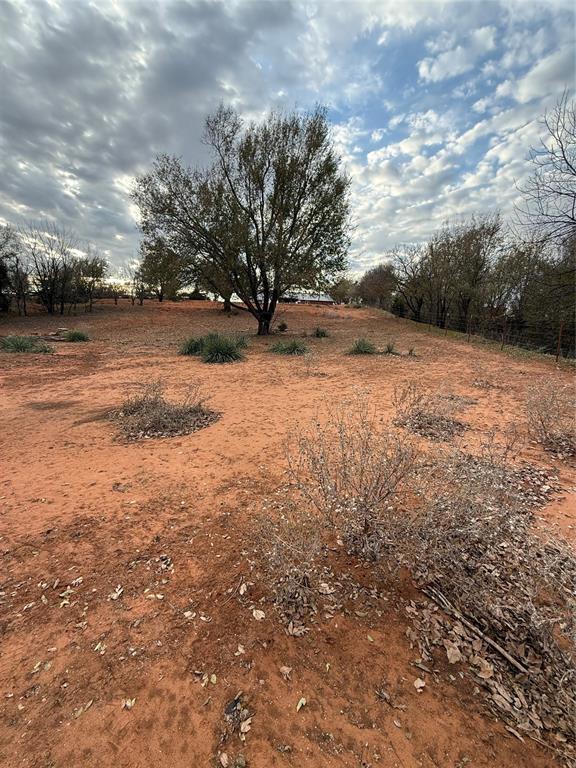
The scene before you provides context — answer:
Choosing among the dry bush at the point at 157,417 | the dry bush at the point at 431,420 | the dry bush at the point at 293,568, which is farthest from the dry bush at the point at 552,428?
the dry bush at the point at 157,417

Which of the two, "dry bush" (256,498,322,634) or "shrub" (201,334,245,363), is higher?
"shrub" (201,334,245,363)

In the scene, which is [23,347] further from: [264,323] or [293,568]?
[293,568]

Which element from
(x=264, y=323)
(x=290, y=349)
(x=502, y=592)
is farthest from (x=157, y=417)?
(x=264, y=323)

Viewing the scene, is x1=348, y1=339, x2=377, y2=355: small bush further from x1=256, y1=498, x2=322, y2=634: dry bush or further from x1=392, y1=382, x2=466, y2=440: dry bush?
x1=256, y1=498, x2=322, y2=634: dry bush

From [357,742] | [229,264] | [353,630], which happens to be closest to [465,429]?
[353,630]

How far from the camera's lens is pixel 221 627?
1970 millimetres

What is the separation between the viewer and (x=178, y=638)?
191 centimetres

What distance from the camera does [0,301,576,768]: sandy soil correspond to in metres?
1.45

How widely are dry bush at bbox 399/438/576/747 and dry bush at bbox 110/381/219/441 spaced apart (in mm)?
3624

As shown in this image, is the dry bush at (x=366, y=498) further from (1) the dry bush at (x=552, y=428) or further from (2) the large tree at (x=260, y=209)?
(2) the large tree at (x=260, y=209)

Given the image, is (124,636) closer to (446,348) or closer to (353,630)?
(353,630)

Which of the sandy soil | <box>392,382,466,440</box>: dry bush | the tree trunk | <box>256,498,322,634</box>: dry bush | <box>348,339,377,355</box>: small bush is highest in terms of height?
the tree trunk

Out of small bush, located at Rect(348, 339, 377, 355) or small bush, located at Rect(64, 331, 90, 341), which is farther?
small bush, located at Rect(64, 331, 90, 341)

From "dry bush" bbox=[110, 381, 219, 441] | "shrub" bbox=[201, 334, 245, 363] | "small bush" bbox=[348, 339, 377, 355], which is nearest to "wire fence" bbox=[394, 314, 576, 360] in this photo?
"small bush" bbox=[348, 339, 377, 355]
